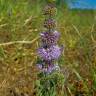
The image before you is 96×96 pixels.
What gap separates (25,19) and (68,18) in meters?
0.83

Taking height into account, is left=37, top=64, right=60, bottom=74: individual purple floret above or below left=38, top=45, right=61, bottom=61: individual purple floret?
below

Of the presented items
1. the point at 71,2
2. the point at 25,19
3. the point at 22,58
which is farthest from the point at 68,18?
the point at 22,58

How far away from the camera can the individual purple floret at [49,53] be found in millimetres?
2156

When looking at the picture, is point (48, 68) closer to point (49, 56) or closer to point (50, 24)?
point (49, 56)

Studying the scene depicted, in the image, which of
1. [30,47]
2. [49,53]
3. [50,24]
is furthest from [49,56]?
[30,47]

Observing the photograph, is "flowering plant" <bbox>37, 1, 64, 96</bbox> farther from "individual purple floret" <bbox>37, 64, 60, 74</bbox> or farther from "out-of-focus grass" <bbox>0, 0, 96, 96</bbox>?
"out-of-focus grass" <bbox>0, 0, 96, 96</bbox>

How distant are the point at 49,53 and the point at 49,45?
0.16 ft

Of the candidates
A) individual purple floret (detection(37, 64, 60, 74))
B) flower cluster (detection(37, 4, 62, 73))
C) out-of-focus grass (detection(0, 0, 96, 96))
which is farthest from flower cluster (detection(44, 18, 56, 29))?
out-of-focus grass (detection(0, 0, 96, 96))

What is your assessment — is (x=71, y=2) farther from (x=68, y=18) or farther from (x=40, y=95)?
(x=40, y=95)

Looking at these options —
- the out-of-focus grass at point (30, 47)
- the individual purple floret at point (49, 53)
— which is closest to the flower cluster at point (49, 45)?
the individual purple floret at point (49, 53)

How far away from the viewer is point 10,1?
4.41m

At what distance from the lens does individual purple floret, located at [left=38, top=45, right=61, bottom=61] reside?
216 cm

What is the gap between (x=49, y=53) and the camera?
2168 mm

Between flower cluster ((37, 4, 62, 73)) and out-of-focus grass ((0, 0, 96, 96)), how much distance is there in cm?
47
